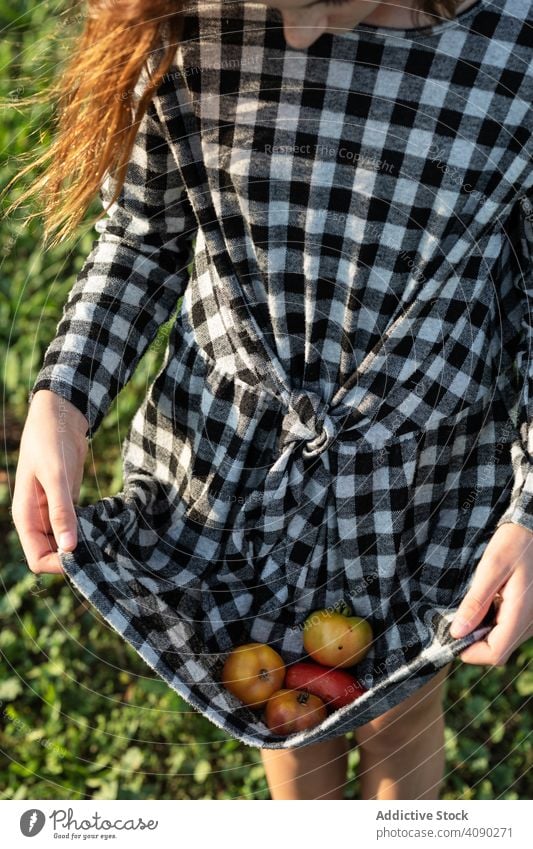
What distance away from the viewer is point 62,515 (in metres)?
0.95

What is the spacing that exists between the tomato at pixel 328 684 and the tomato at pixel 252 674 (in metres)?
0.03

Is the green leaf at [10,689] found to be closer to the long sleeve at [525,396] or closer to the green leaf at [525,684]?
the green leaf at [525,684]

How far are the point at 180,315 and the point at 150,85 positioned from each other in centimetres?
32

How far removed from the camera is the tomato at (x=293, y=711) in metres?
1.04

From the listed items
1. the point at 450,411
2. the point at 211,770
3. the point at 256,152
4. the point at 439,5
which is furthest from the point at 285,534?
the point at 211,770

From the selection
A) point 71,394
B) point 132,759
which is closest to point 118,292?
point 71,394

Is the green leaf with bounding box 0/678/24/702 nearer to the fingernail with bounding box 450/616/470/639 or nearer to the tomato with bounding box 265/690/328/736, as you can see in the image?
the tomato with bounding box 265/690/328/736

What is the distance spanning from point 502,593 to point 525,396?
0.23m

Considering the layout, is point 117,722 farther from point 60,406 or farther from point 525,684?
point 60,406

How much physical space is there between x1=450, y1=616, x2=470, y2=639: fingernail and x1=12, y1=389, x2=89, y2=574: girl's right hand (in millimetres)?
446

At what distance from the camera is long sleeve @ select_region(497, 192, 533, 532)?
943 mm

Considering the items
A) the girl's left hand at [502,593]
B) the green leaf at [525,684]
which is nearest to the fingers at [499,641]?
the girl's left hand at [502,593]

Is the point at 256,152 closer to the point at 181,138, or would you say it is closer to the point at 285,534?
the point at 181,138

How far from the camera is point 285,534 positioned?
1.06m
